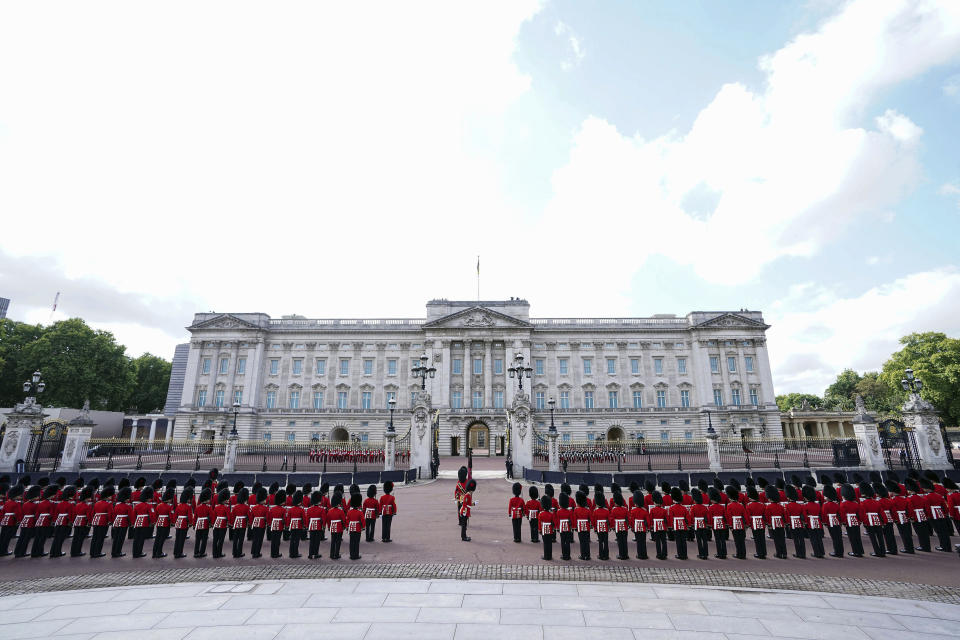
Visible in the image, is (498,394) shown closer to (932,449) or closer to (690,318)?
(690,318)

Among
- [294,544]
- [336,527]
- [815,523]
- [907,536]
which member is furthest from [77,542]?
[907,536]

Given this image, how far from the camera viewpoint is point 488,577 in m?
8.43

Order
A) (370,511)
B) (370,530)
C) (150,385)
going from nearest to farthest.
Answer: (370,511) → (370,530) → (150,385)

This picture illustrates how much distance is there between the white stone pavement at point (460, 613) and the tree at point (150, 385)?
74.9 metres

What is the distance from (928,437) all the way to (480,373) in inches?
1520

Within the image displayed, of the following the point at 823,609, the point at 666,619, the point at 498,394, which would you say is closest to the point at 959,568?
the point at 823,609

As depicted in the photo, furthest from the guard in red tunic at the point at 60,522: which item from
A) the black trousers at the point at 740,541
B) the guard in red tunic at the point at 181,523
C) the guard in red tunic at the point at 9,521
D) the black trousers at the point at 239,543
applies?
the black trousers at the point at 740,541

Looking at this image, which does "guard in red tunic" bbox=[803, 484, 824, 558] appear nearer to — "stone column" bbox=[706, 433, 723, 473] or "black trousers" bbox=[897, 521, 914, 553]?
"black trousers" bbox=[897, 521, 914, 553]

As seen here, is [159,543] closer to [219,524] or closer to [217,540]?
[217,540]

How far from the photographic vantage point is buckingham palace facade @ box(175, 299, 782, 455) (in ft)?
172

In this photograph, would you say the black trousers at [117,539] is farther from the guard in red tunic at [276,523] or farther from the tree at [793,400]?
Result: the tree at [793,400]

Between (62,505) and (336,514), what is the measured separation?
251 inches

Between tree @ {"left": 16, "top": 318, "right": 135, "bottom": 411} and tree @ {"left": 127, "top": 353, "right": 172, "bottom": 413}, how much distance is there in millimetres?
12655

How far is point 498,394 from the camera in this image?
5278 centimetres
